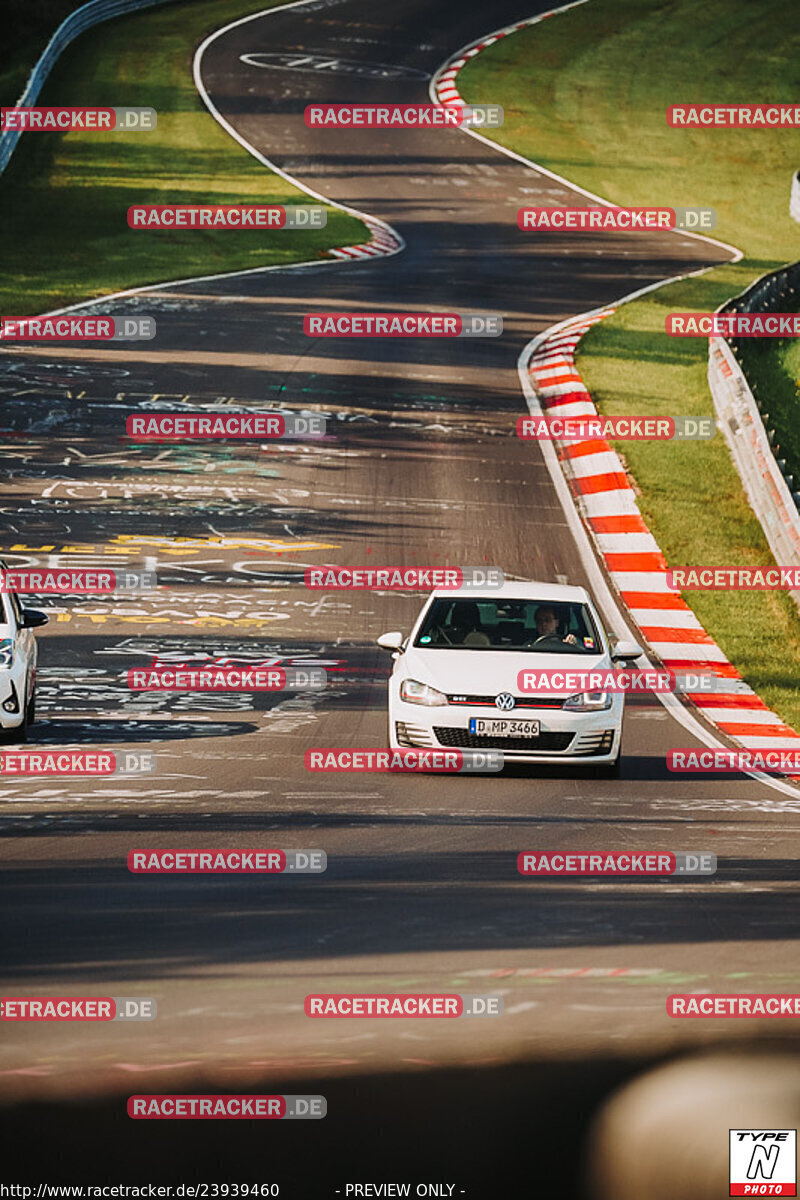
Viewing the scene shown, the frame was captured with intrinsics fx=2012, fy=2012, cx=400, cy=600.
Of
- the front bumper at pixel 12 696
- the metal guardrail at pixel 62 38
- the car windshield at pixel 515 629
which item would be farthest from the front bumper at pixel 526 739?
the metal guardrail at pixel 62 38

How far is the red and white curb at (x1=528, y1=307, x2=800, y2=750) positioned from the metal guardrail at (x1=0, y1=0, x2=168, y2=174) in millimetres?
20576

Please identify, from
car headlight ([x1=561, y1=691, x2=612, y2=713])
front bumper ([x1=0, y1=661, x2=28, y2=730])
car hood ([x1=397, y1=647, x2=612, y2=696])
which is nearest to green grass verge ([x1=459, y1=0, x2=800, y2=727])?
car hood ([x1=397, y1=647, x2=612, y2=696])

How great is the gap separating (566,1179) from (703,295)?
→ 1483 inches

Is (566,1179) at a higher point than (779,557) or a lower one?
lower

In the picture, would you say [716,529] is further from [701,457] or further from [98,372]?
[98,372]

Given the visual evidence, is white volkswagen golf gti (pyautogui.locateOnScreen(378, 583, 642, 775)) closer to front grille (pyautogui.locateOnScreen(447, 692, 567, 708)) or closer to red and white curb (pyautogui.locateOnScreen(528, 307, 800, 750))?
front grille (pyautogui.locateOnScreen(447, 692, 567, 708))

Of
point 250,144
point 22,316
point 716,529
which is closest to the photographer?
point 716,529

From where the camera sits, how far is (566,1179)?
6.46 meters

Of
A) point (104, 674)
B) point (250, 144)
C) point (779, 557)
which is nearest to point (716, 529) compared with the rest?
point (779, 557)

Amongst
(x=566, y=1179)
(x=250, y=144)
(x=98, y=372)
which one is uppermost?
(x=250, y=144)

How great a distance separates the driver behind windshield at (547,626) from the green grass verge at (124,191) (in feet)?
78.8

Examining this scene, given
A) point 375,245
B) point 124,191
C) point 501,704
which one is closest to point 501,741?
point 501,704

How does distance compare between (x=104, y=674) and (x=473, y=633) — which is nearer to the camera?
(x=473, y=633)

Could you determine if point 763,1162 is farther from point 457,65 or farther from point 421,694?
point 457,65
